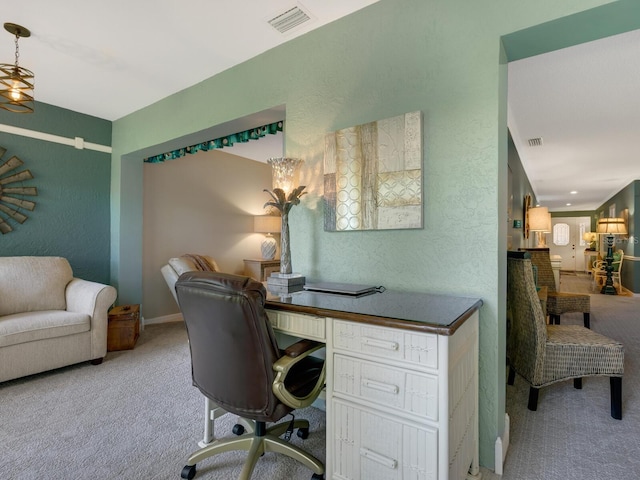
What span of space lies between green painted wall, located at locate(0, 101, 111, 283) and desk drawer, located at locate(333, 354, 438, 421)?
375cm

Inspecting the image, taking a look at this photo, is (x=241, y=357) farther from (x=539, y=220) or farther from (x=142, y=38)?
(x=539, y=220)

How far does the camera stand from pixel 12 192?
10.9 feet

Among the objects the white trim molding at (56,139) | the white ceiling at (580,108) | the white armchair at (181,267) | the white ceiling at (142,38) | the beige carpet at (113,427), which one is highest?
the white ceiling at (142,38)

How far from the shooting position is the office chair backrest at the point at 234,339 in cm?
128

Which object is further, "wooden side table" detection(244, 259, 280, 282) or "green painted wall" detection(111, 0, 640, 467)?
"wooden side table" detection(244, 259, 280, 282)

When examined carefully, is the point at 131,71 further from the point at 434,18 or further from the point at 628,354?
the point at 628,354

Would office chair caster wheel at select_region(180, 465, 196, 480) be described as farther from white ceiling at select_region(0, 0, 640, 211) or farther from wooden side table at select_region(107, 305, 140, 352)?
white ceiling at select_region(0, 0, 640, 211)

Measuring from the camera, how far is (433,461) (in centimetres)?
115

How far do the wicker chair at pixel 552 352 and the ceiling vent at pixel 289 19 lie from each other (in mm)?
2123

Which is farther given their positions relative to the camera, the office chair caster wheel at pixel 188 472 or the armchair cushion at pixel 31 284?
the armchair cushion at pixel 31 284

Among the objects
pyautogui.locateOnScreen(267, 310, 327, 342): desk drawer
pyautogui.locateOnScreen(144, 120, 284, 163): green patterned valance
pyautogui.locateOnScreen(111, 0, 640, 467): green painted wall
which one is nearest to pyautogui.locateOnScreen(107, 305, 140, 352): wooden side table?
pyautogui.locateOnScreen(144, 120, 284, 163): green patterned valance

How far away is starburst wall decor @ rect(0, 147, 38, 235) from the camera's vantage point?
10.8ft

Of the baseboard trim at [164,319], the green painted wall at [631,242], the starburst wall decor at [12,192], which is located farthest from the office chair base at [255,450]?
the green painted wall at [631,242]

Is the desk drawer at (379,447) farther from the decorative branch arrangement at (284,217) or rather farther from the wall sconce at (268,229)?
the wall sconce at (268,229)
